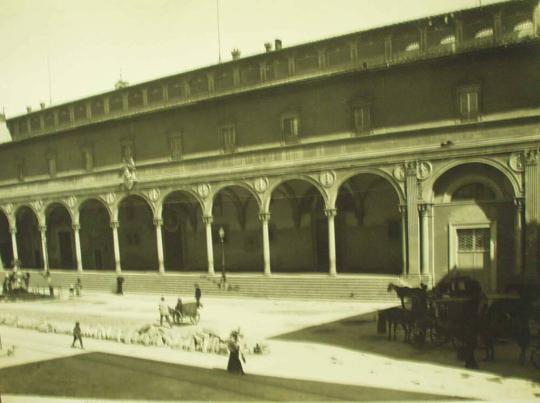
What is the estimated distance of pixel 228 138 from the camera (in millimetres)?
23266

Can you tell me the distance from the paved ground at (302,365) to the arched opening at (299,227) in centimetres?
732

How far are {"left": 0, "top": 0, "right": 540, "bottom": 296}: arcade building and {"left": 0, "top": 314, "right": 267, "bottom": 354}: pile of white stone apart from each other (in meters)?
8.09

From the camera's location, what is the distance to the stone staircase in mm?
19531

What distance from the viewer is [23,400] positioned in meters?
7.92

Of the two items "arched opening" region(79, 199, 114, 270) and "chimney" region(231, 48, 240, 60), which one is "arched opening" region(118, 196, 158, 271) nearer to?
"arched opening" region(79, 199, 114, 270)

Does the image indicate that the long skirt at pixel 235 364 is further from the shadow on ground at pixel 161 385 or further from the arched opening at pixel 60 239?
the arched opening at pixel 60 239

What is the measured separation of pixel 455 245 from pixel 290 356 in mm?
10419

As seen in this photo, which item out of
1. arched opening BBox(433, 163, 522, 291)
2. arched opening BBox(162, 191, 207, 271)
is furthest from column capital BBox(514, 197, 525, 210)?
arched opening BBox(162, 191, 207, 271)

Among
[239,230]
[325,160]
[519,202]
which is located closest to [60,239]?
[239,230]

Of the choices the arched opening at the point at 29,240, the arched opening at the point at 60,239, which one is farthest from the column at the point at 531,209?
the arched opening at the point at 29,240

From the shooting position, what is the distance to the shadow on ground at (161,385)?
8734mm

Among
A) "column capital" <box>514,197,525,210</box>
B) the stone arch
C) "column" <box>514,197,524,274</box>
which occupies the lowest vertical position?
"column" <box>514,197,524,274</box>

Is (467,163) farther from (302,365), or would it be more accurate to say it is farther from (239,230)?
(239,230)

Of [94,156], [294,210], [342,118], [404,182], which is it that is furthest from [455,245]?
[94,156]
